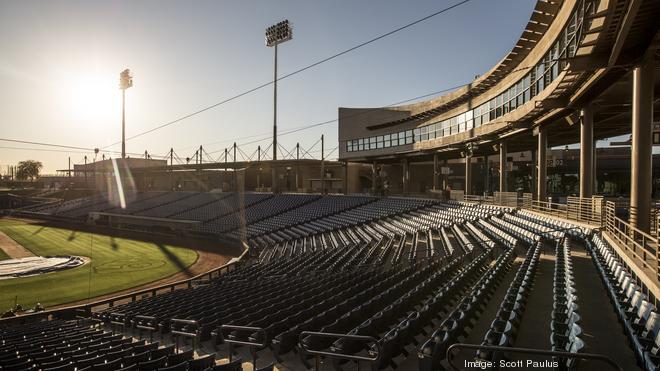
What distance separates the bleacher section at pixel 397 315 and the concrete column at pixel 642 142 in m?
1.62

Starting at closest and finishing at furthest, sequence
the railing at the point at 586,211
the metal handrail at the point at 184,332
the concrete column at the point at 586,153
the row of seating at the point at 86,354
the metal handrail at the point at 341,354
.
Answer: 1. the metal handrail at the point at 341,354
2. the row of seating at the point at 86,354
3. the metal handrail at the point at 184,332
4. the railing at the point at 586,211
5. the concrete column at the point at 586,153

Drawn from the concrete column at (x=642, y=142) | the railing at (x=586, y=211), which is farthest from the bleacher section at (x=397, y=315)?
the concrete column at (x=642, y=142)

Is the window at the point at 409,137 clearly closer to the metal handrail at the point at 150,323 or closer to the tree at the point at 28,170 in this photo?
the metal handrail at the point at 150,323

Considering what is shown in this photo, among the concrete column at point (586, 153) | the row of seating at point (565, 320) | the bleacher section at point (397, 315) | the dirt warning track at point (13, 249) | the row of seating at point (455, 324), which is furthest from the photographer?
the dirt warning track at point (13, 249)

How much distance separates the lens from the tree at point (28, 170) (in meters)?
140

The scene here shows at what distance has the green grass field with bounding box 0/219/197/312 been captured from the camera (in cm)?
2272

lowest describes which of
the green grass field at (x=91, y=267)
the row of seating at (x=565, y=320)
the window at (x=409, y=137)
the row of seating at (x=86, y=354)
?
the green grass field at (x=91, y=267)

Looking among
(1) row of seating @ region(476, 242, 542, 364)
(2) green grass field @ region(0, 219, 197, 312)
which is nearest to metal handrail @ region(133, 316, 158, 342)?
(1) row of seating @ region(476, 242, 542, 364)

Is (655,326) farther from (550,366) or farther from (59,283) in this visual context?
(59,283)

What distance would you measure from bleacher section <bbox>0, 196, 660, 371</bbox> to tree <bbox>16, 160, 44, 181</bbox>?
158 metres

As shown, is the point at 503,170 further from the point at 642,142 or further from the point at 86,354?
the point at 86,354

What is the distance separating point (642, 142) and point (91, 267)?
3362 cm

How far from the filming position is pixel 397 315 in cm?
880

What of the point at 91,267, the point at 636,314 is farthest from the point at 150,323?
the point at 91,267
